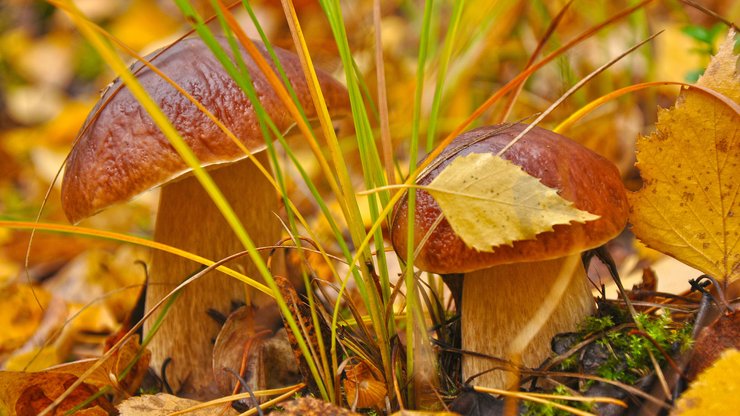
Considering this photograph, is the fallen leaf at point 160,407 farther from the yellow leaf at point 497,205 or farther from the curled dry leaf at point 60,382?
the yellow leaf at point 497,205

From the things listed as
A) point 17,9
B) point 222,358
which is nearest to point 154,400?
point 222,358

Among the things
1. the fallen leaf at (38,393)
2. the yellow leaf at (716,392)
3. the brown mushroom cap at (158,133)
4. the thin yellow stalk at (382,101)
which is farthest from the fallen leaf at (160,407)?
the yellow leaf at (716,392)

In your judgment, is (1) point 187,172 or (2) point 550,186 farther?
(1) point 187,172

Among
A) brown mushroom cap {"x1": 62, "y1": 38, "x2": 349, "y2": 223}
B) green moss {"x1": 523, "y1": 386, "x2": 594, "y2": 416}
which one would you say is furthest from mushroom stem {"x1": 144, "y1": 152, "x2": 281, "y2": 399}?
green moss {"x1": 523, "y1": 386, "x2": 594, "y2": 416}

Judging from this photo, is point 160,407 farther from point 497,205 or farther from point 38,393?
point 497,205

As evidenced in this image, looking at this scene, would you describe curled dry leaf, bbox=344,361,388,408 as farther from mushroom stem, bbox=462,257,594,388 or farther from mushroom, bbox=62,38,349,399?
Result: mushroom, bbox=62,38,349,399

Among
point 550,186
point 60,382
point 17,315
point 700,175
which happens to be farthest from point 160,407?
point 17,315

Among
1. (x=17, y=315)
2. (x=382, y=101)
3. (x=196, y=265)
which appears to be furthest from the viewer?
(x=17, y=315)

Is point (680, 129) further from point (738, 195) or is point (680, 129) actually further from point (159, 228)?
point (159, 228)
